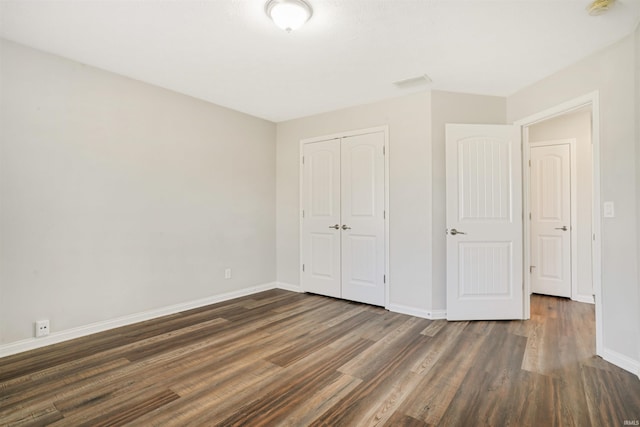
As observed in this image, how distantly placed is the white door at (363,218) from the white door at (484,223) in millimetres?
807

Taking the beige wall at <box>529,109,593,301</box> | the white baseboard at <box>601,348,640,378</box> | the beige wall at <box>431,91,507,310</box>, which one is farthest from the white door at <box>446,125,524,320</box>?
the beige wall at <box>529,109,593,301</box>

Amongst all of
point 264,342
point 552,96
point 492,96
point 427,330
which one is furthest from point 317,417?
point 492,96

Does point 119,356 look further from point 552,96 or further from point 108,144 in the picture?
point 552,96

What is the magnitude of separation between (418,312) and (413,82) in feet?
8.05

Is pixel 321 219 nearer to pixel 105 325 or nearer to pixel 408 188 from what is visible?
pixel 408 188

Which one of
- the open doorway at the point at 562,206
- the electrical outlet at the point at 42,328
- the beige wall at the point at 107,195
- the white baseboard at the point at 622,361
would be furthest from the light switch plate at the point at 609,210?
the electrical outlet at the point at 42,328

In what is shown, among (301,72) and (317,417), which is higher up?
(301,72)

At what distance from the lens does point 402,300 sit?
145 inches

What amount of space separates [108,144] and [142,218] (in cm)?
78

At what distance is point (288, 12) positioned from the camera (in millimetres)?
2061

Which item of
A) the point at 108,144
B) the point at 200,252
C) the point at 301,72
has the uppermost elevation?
the point at 301,72

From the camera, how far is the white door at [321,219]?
429cm

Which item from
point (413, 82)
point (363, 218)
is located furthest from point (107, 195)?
point (413, 82)

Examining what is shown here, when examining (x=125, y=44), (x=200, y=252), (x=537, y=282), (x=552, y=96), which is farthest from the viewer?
(x=537, y=282)
